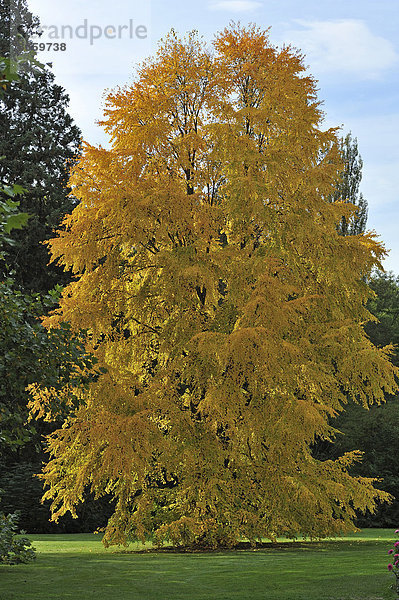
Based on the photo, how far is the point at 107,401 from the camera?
47.8ft

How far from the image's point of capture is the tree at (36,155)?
1047 inches

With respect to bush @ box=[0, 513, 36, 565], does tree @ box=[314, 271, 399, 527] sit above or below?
above

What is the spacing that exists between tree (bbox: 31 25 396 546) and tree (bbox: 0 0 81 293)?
9.24 meters

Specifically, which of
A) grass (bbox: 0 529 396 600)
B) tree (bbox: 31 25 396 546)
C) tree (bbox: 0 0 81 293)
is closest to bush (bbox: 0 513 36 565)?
grass (bbox: 0 529 396 600)

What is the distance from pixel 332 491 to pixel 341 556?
2.73 metres

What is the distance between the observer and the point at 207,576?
1020 cm

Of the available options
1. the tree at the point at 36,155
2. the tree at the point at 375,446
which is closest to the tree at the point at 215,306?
the tree at the point at 36,155

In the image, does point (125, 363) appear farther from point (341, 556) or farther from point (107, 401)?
point (341, 556)

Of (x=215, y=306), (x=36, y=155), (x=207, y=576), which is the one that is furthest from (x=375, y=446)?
(x=207, y=576)

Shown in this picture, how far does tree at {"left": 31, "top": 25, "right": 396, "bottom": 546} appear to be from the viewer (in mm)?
14594

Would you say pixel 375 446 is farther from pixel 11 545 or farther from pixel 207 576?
pixel 207 576

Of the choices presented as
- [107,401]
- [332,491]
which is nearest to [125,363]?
[107,401]

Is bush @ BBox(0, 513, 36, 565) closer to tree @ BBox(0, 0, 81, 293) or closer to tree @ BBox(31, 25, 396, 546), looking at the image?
tree @ BBox(31, 25, 396, 546)

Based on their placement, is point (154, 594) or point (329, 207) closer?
point (154, 594)
